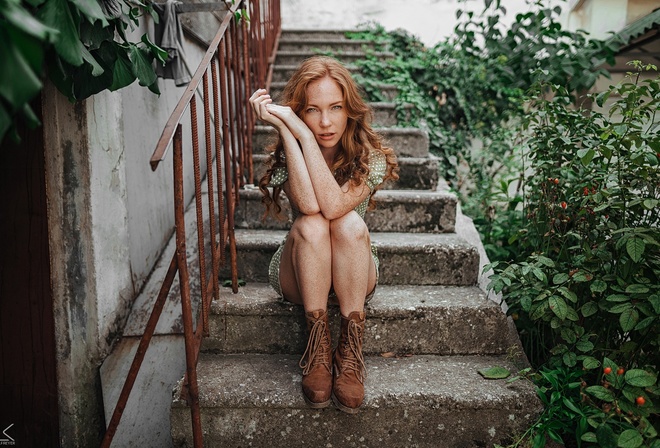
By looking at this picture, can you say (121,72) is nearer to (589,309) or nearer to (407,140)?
(589,309)

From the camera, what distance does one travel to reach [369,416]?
171cm

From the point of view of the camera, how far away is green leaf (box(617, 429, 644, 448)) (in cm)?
141

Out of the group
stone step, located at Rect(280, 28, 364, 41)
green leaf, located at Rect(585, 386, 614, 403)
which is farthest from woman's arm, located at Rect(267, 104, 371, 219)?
stone step, located at Rect(280, 28, 364, 41)

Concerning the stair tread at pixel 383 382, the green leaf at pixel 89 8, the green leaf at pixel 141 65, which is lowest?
the stair tread at pixel 383 382

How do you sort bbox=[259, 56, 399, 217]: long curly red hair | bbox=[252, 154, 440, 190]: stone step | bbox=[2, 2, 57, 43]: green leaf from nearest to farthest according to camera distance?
bbox=[2, 2, 57, 43]: green leaf → bbox=[259, 56, 399, 217]: long curly red hair → bbox=[252, 154, 440, 190]: stone step

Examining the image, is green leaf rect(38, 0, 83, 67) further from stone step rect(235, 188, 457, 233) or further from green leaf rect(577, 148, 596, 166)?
green leaf rect(577, 148, 596, 166)

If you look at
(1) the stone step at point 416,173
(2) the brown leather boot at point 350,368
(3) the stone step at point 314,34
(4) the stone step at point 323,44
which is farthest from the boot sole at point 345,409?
(3) the stone step at point 314,34

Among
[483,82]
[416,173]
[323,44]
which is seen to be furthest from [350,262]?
[323,44]

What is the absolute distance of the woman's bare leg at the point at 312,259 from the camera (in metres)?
1.73

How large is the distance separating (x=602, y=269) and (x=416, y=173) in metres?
1.37

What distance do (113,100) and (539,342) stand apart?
2.00 meters

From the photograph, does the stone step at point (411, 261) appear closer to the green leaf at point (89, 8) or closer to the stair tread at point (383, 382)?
the stair tread at point (383, 382)

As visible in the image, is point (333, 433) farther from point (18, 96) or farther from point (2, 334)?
point (18, 96)

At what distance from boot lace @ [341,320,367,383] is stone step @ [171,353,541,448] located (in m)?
0.10
